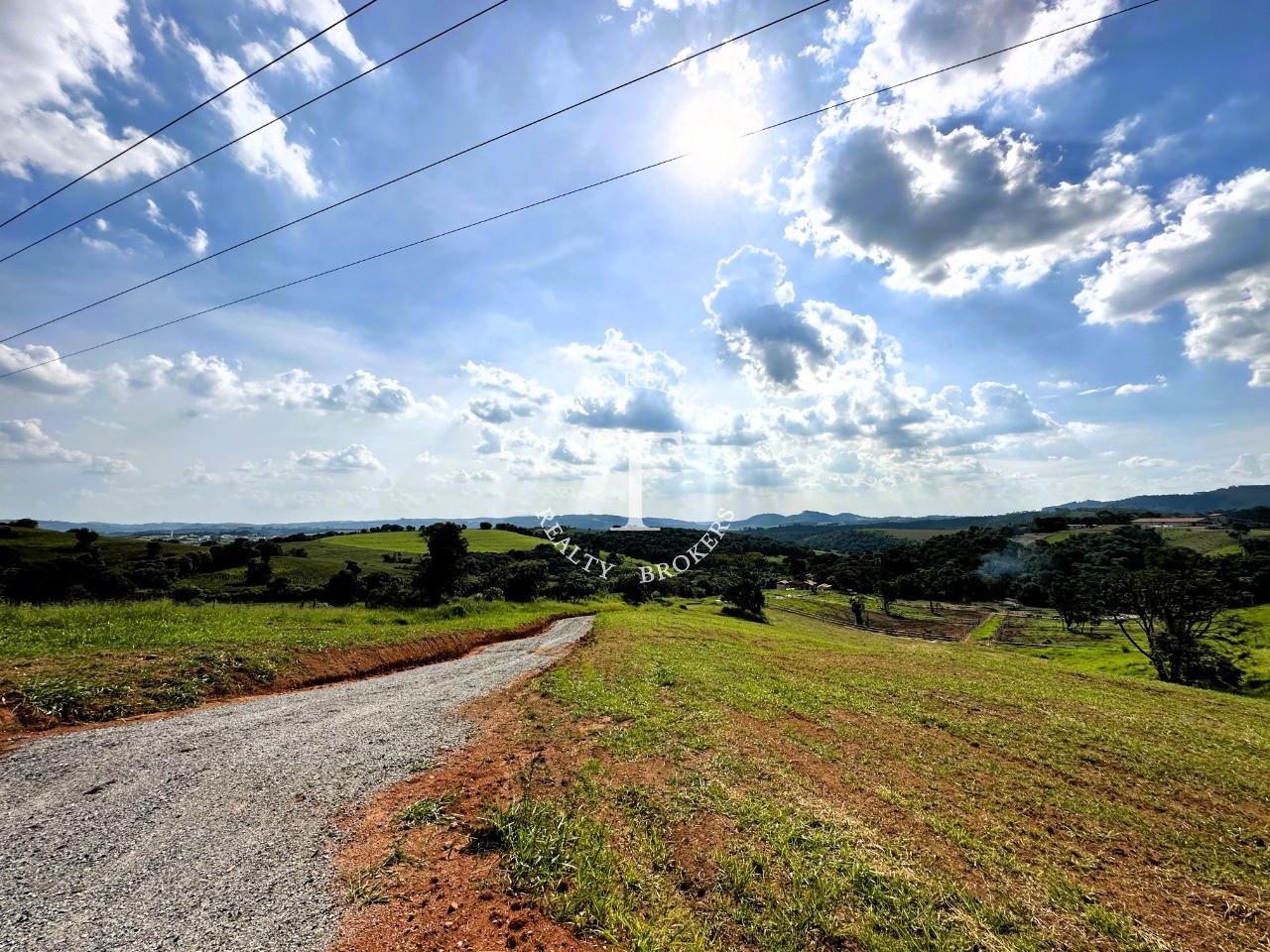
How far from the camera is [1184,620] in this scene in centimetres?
4400

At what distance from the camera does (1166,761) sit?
1252 centimetres

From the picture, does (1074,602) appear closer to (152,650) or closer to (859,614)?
(859,614)

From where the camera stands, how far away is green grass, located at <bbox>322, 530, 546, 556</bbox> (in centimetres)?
11025

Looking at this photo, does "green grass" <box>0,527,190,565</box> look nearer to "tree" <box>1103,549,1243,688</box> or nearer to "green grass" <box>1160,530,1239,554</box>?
"tree" <box>1103,549,1243,688</box>

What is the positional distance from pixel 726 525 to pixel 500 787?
29987 mm

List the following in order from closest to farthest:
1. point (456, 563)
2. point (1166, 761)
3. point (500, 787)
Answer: point (500, 787) → point (1166, 761) → point (456, 563)

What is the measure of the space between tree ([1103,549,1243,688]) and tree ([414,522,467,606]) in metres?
61.9

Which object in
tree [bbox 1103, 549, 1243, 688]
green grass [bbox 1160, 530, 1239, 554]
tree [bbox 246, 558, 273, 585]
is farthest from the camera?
green grass [bbox 1160, 530, 1239, 554]

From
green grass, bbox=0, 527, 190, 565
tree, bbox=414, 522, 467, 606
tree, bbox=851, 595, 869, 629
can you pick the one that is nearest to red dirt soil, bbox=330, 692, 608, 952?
tree, bbox=414, 522, 467, 606

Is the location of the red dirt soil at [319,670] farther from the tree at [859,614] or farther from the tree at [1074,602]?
the tree at [1074,602]

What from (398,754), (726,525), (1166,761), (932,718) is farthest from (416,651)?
(1166,761)

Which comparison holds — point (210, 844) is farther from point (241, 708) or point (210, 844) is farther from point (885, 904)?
point (885, 904)

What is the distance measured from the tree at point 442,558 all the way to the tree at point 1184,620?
6194 centimetres

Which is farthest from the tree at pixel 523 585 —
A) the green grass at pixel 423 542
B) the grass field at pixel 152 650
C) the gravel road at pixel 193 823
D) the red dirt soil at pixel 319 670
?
the green grass at pixel 423 542
